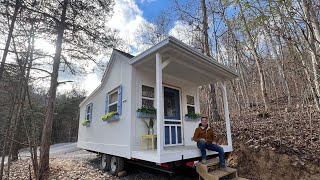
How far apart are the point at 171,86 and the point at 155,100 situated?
2.38ft

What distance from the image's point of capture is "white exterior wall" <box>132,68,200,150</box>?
4.64 metres

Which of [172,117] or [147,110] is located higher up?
[147,110]

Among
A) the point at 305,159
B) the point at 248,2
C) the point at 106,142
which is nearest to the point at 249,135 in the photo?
the point at 305,159

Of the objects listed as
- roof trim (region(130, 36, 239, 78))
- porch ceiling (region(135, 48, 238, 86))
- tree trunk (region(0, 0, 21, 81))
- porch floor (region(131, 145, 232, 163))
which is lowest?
porch floor (region(131, 145, 232, 163))

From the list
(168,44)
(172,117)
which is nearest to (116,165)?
(172,117)

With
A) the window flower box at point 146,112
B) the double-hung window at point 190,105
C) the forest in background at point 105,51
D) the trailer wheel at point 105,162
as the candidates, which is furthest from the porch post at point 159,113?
the trailer wheel at point 105,162

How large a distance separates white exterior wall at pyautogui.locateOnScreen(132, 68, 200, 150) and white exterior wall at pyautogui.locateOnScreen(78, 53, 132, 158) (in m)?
0.23

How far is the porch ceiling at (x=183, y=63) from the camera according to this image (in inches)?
148

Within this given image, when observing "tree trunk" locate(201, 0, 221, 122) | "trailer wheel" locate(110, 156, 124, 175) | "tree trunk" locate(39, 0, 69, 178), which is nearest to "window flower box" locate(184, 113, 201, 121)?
"trailer wheel" locate(110, 156, 124, 175)

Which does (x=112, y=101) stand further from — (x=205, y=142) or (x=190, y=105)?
(x=205, y=142)

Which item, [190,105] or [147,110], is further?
[190,105]

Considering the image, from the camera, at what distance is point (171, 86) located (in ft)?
18.4

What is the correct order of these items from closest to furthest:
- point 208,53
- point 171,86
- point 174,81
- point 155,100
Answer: point 155,100 → point 171,86 → point 174,81 → point 208,53

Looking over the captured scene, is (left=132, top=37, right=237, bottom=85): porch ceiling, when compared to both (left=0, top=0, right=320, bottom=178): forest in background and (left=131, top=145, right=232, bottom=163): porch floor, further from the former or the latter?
(left=131, top=145, right=232, bottom=163): porch floor
